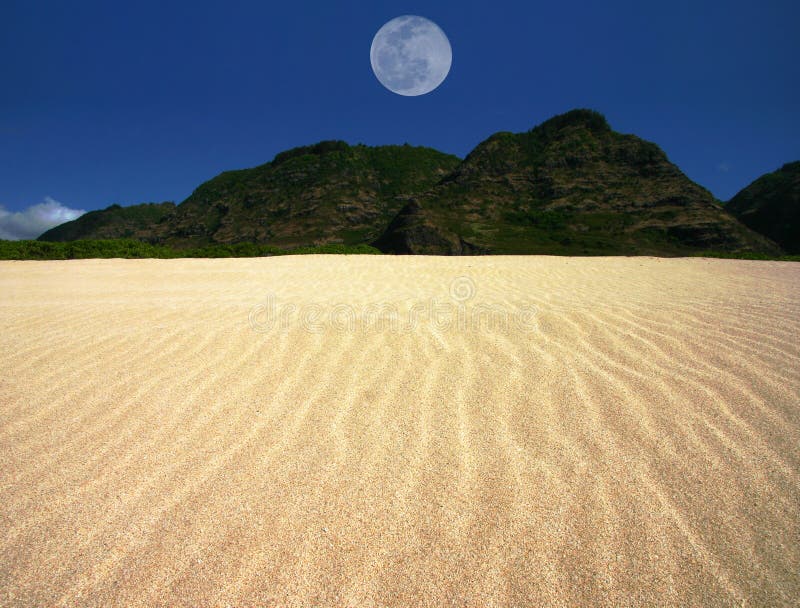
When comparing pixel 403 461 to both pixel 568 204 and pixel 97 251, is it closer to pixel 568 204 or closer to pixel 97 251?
pixel 97 251

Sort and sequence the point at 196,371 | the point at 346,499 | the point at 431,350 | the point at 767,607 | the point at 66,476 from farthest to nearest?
the point at 431,350 < the point at 196,371 < the point at 66,476 < the point at 346,499 < the point at 767,607

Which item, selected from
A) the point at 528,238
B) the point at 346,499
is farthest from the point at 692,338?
the point at 528,238

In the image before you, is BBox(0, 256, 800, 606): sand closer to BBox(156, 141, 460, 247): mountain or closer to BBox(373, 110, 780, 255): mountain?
BBox(373, 110, 780, 255): mountain

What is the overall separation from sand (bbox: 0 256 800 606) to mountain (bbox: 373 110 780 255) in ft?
92.8

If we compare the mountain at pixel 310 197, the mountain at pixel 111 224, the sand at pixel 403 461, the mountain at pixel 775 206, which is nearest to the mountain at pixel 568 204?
the mountain at pixel 775 206

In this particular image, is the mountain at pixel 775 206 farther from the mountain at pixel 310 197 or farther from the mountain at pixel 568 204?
the mountain at pixel 310 197

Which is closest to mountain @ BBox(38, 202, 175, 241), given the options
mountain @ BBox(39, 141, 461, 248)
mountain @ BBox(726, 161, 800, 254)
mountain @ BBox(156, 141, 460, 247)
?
mountain @ BBox(39, 141, 461, 248)

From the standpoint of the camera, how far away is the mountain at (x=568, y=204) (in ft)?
124

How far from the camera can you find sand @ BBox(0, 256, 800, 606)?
51.4 inches

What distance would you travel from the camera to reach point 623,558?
4.46 ft

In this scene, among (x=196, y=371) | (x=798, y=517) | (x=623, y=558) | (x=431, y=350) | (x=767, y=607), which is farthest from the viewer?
(x=431, y=350)

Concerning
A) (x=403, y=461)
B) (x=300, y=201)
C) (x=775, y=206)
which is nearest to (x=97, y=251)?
(x=403, y=461)

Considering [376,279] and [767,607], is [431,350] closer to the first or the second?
[767,607]

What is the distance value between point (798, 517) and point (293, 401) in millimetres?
2479
